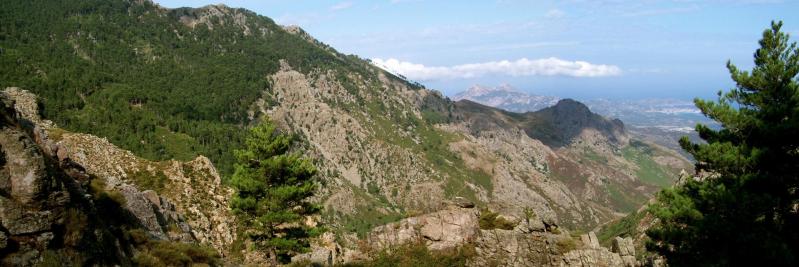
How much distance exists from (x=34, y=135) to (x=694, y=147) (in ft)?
138

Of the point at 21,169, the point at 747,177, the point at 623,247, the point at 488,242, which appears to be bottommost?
the point at 488,242

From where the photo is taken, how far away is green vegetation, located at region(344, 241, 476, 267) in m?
37.9

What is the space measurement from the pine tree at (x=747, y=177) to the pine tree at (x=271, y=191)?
2809 centimetres

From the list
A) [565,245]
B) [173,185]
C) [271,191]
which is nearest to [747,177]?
[565,245]

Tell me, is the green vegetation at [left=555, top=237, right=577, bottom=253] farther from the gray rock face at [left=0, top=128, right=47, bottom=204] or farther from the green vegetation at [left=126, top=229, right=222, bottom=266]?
the gray rock face at [left=0, top=128, right=47, bottom=204]

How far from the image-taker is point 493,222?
40156 millimetres

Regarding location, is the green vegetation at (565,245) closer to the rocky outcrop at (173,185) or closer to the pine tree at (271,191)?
the pine tree at (271,191)

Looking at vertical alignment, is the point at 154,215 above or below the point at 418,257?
above

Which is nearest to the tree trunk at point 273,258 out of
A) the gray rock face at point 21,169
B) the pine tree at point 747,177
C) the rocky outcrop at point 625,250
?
the gray rock face at point 21,169

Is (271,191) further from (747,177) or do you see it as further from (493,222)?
(747,177)

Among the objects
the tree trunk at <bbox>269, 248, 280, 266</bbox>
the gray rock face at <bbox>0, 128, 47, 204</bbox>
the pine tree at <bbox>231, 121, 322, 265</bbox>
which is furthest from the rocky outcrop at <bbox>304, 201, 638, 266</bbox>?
the gray rock face at <bbox>0, 128, 47, 204</bbox>

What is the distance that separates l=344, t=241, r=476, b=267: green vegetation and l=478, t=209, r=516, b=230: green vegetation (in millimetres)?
2675

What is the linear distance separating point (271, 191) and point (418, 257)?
13.1 metres

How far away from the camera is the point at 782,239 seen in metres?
29.2
